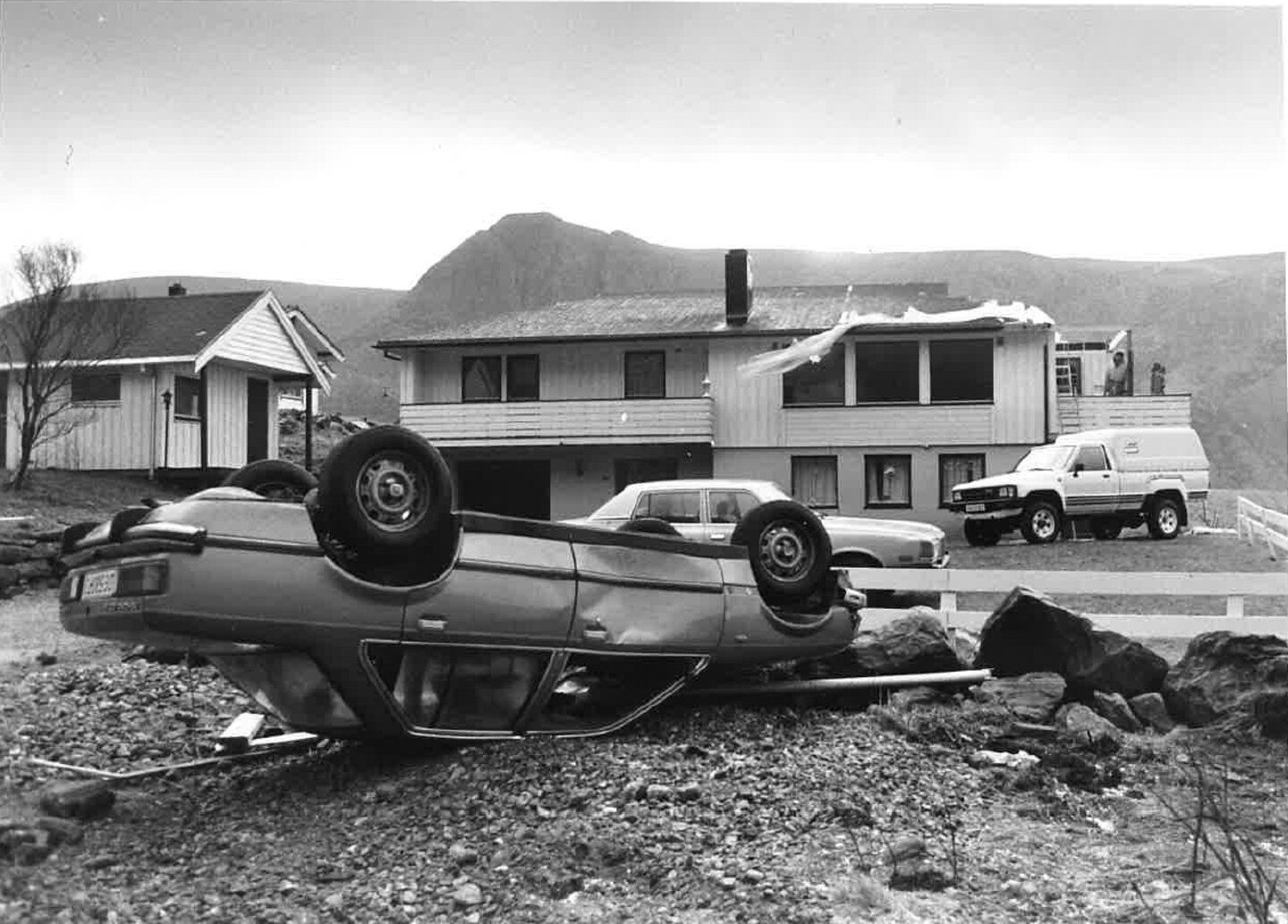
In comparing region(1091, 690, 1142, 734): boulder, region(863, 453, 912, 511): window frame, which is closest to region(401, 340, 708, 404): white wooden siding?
region(863, 453, 912, 511): window frame

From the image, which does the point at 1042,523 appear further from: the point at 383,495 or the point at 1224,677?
the point at 383,495

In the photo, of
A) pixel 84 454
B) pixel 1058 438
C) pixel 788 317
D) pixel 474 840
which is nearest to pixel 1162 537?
pixel 1058 438

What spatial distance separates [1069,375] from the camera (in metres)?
9.91

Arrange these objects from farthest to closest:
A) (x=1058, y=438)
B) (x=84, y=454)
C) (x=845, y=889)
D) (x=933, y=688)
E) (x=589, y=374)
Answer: (x=589, y=374), (x=1058, y=438), (x=933, y=688), (x=84, y=454), (x=845, y=889)

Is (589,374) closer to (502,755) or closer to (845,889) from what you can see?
(502,755)

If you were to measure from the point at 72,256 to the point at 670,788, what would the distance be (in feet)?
14.8

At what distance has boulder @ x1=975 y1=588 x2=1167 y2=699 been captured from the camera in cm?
746

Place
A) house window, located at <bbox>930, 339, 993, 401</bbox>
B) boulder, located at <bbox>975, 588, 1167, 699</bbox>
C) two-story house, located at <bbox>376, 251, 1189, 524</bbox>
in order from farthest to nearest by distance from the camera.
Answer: house window, located at <bbox>930, 339, 993, 401</bbox> < two-story house, located at <bbox>376, 251, 1189, 524</bbox> < boulder, located at <bbox>975, 588, 1167, 699</bbox>

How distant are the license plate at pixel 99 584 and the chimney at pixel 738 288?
4944mm

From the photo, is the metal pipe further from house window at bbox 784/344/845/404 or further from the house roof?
house window at bbox 784/344/845/404

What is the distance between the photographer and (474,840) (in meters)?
4.70

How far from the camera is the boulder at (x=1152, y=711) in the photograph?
23.8 feet

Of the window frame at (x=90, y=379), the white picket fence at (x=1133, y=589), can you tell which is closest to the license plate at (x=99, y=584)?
the window frame at (x=90, y=379)

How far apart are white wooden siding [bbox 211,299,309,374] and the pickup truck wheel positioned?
134 inches
